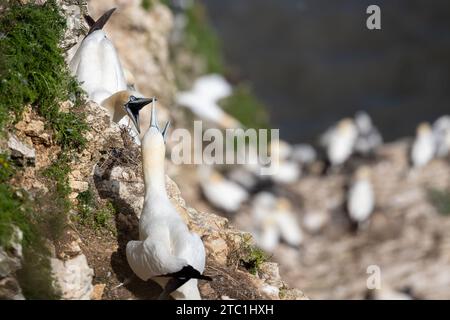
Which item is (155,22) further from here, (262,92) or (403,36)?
(403,36)

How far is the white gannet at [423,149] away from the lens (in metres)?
19.3

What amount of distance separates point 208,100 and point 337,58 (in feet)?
29.6

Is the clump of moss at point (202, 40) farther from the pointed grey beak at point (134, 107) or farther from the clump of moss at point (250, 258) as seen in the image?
the clump of moss at point (250, 258)

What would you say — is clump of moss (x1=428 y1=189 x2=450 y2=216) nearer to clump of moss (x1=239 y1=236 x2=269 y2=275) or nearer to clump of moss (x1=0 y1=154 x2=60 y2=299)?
clump of moss (x1=239 y1=236 x2=269 y2=275)

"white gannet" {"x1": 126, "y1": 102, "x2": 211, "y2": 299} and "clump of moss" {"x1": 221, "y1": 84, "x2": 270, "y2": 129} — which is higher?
"clump of moss" {"x1": 221, "y1": 84, "x2": 270, "y2": 129}

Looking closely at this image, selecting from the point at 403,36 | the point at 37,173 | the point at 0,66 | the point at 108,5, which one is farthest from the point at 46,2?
the point at 403,36

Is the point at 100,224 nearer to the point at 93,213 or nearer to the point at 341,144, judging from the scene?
the point at 93,213

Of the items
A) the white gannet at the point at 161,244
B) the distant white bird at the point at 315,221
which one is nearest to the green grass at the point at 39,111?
the white gannet at the point at 161,244

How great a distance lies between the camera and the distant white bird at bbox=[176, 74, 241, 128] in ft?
60.6

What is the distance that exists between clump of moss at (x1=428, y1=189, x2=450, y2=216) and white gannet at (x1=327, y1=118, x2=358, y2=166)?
2.95 metres

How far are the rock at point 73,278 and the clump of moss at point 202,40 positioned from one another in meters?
13.8

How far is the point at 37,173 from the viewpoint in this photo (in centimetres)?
732

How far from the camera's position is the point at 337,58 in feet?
89.7

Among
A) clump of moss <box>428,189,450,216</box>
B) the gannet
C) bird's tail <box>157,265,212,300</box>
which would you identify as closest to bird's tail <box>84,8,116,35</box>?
the gannet
